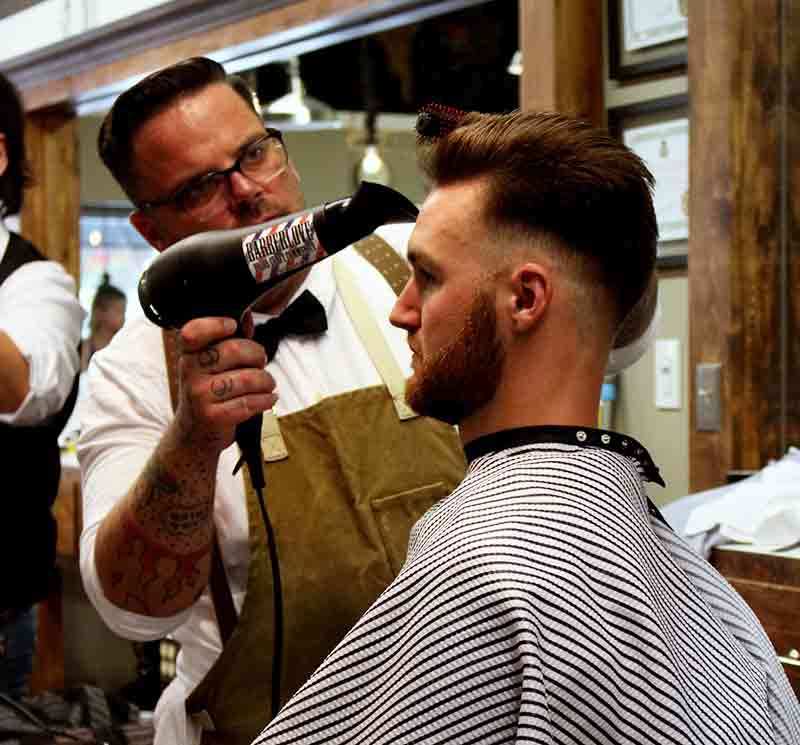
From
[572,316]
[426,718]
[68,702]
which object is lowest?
[68,702]

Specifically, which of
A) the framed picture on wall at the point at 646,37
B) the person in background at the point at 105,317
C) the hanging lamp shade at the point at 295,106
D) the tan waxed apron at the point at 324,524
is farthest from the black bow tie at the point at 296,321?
the person in background at the point at 105,317

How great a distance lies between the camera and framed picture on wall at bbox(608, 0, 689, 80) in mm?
2809

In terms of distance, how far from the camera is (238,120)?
5.57ft

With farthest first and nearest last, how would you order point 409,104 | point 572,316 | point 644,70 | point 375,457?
point 409,104 < point 644,70 < point 375,457 < point 572,316

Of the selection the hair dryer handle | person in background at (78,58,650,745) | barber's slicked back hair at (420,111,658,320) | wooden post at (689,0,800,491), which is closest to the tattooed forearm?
person in background at (78,58,650,745)

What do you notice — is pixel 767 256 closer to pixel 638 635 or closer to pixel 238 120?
pixel 238 120

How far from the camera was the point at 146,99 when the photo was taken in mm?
1670

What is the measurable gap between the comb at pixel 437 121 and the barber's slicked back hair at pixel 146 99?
42 centimetres

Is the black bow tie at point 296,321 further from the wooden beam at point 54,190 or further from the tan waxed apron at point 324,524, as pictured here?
the wooden beam at point 54,190

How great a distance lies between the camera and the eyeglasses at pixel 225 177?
66.0 inches

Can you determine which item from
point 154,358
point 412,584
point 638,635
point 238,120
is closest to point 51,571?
point 154,358

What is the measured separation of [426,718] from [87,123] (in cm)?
770

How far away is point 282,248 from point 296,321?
1.15 ft

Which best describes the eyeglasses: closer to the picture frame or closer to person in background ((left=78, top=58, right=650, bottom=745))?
person in background ((left=78, top=58, right=650, bottom=745))
